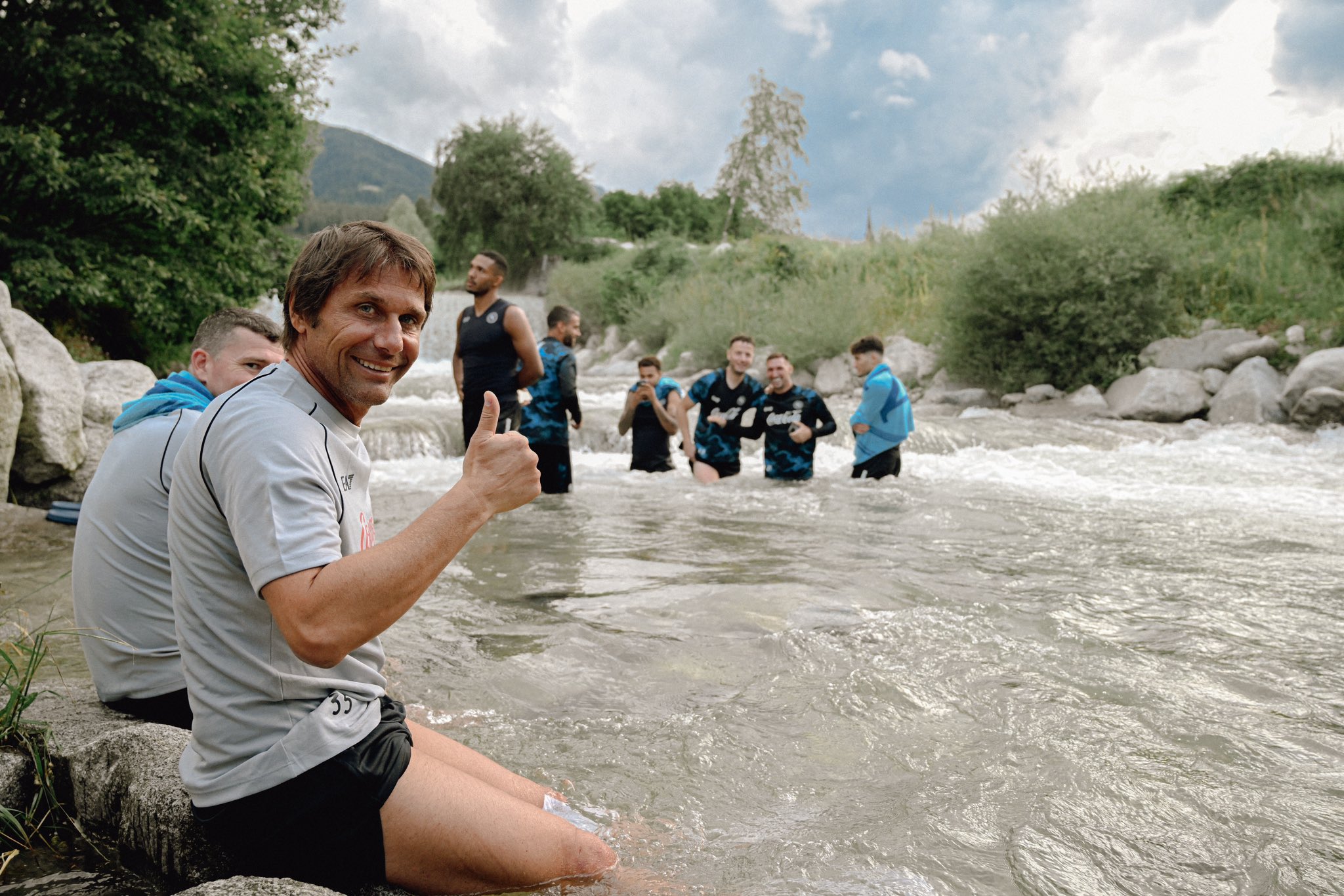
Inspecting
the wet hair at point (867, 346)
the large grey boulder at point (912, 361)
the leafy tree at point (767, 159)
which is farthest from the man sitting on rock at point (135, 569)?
the leafy tree at point (767, 159)

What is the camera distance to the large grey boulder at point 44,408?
663 centimetres

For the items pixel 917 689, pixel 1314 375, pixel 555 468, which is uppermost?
pixel 1314 375

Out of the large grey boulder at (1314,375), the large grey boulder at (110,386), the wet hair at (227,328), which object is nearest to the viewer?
the wet hair at (227,328)

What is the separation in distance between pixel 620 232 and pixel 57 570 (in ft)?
149

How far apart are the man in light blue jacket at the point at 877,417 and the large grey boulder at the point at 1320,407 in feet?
20.8

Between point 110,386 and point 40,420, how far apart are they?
1.29 meters

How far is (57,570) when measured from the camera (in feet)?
16.8

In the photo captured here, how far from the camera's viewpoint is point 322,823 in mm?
1741

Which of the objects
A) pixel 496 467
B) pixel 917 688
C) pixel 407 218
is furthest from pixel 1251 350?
pixel 407 218

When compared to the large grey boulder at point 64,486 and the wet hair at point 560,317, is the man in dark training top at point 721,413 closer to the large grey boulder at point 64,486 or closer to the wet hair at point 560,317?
the wet hair at point 560,317

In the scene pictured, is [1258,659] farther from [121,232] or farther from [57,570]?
[121,232]

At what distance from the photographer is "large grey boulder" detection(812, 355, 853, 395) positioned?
15922mm

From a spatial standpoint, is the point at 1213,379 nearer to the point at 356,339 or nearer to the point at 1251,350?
the point at 1251,350

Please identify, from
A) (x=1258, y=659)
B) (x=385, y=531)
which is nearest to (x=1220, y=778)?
(x=1258, y=659)
